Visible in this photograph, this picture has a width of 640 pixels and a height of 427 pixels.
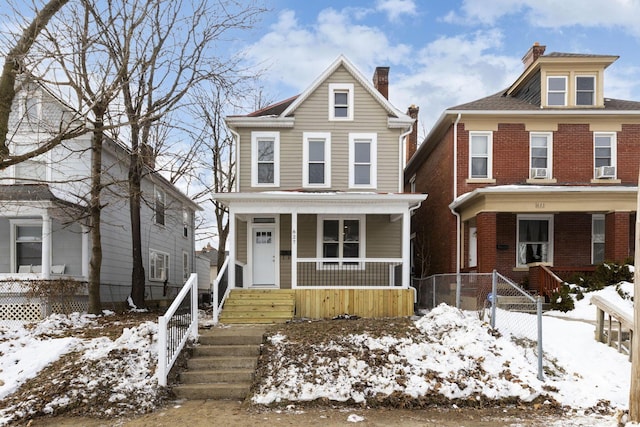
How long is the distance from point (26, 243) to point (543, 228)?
654 inches

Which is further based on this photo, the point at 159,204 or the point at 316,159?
the point at 159,204

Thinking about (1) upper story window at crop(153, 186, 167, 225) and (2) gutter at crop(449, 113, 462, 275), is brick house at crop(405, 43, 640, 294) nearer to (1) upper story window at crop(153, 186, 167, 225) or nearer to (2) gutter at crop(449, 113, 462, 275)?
(2) gutter at crop(449, 113, 462, 275)

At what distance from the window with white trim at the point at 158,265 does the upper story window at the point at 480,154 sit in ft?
44.3

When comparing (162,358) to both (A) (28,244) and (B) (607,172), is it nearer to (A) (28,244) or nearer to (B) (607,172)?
(A) (28,244)

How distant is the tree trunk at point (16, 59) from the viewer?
25.0ft

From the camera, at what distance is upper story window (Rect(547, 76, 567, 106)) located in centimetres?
1573

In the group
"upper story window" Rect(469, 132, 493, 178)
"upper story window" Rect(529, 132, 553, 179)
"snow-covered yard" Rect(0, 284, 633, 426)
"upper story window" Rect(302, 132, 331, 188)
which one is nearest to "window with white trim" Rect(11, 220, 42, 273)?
"snow-covered yard" Rect(0, 284, 633, 426)

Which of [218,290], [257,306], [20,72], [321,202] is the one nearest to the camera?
[20,72]

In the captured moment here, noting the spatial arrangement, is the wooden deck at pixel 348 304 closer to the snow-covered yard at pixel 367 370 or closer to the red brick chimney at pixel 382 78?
the snow-covered yard at pixel 367 370

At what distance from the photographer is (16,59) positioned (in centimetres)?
746

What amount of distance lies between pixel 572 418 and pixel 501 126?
11.1 m

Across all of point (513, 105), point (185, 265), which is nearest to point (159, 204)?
point (185, 265)

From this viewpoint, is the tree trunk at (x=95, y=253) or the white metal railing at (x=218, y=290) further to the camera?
the tree trunk at (x=95, y=253)

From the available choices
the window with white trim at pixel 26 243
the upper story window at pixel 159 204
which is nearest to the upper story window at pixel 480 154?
the upper story window at pixel 159 204
